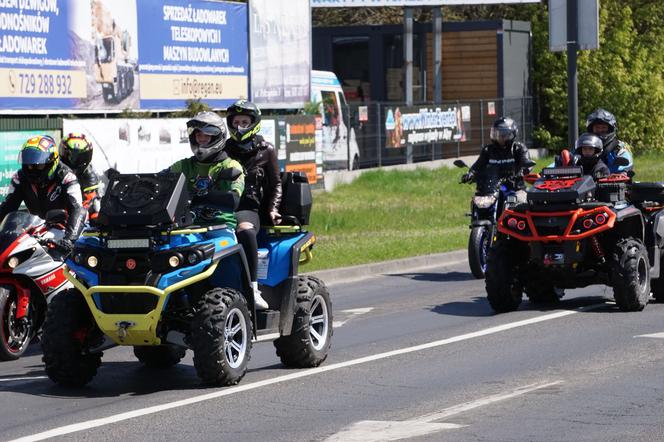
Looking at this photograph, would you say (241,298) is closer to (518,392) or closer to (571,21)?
(518,392)

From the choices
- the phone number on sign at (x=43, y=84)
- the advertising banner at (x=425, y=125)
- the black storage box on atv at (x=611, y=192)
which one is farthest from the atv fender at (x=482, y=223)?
the advertising banner at (x=425, y=125)

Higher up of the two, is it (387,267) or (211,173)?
(211,173)

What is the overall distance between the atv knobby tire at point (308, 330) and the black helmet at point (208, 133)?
1199 millimetres

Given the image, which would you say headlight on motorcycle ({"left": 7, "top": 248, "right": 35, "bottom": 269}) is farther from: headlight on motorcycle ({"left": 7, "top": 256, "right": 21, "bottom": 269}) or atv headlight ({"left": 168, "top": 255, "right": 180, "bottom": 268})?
atv headlight ({"left": 168, "top": 255, "right": 180, "bottom": 268})

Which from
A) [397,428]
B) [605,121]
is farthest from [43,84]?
[397,428]

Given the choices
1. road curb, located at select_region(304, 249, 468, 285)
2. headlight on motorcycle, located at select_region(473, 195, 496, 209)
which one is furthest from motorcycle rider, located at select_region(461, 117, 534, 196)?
road curb, located at select_region(304, 249, 468, 285)

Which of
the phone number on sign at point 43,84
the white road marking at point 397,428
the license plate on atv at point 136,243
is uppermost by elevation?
the phone number on sign at point 43,84

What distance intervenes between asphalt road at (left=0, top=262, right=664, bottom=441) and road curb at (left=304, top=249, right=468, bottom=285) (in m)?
4.32

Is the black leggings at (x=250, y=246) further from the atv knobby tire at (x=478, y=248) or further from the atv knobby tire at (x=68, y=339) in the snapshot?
the atv knobby tire at (x=478, y=248)

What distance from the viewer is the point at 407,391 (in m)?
10.3

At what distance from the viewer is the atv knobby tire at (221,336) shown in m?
9.98

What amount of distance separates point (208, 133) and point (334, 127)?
23.4m

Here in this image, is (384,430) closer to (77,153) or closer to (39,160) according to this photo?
(39,160)

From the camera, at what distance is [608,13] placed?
45.4 m
